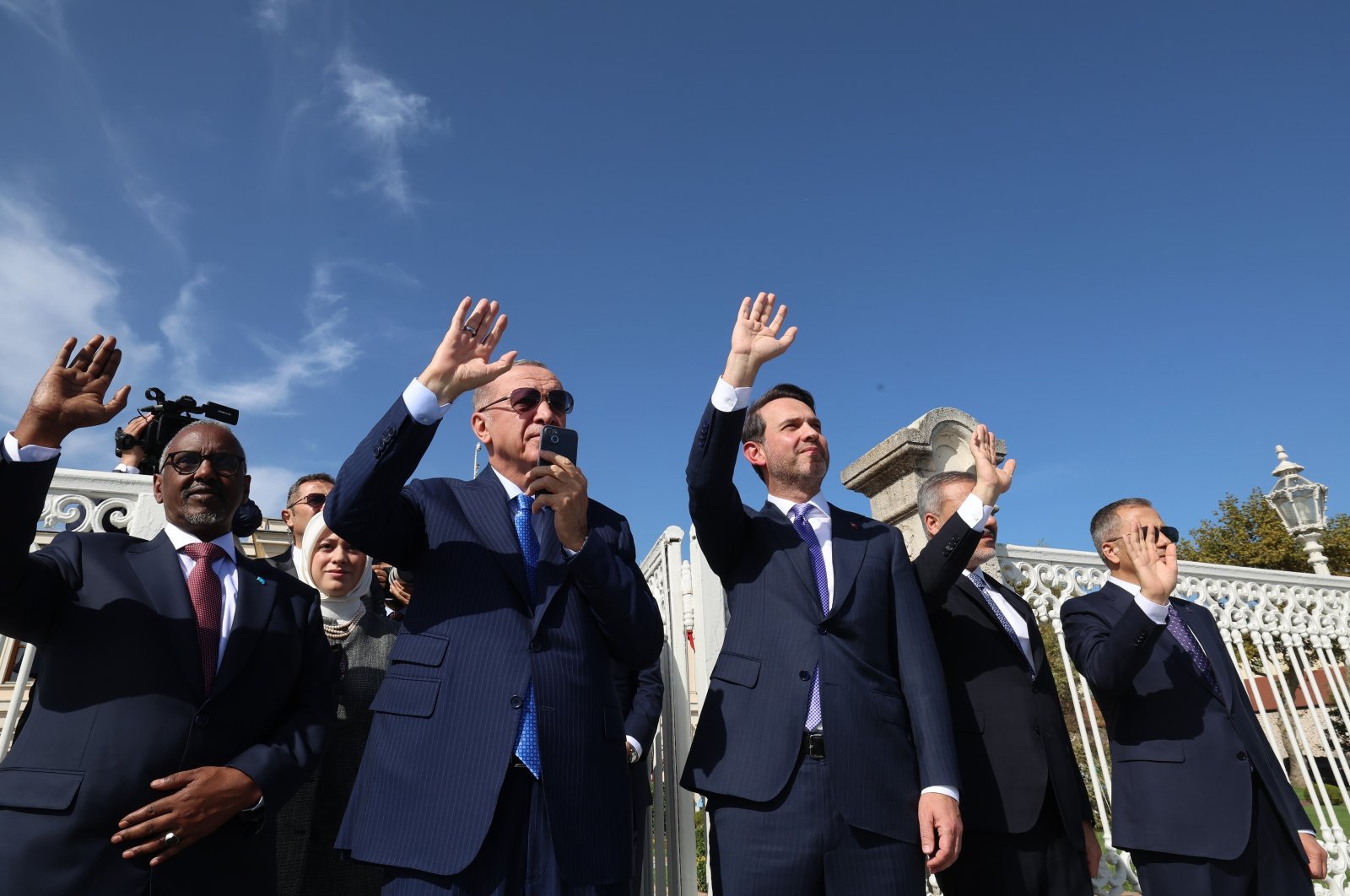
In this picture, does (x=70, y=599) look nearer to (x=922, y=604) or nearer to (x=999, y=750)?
(x=922, y=604)

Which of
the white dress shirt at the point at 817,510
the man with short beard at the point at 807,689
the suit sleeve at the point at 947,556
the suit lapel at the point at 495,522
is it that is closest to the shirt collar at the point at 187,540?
the suit lapel at the point at 495,522

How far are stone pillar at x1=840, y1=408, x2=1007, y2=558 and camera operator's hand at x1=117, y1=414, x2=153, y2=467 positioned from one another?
4.37 metres

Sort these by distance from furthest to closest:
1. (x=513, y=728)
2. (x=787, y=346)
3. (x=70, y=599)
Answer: (x=787, y=346), (x=70, y=599), (x=513, y=728)

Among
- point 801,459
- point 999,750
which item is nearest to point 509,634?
point 801,459

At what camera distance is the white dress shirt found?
8.81 feet

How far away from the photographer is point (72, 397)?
223cm

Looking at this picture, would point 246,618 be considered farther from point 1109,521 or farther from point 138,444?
point 1109,521

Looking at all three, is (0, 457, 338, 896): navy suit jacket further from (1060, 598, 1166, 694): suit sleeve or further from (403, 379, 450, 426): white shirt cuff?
(1060, 598, 1166, 694): suit sleeve

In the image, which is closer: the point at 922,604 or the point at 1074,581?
the point at 922,604

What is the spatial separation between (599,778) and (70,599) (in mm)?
1532

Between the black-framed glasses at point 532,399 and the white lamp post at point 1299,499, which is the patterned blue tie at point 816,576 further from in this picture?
the white lamp post at point 1299,499

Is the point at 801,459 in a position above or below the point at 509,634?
above

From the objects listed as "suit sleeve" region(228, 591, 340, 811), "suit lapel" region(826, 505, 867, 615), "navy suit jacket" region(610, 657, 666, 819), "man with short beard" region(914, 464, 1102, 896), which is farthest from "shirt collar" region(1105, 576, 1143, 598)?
"suit sleeve" region(228, 591, 340, 811)

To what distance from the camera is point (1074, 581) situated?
5.93 meters
